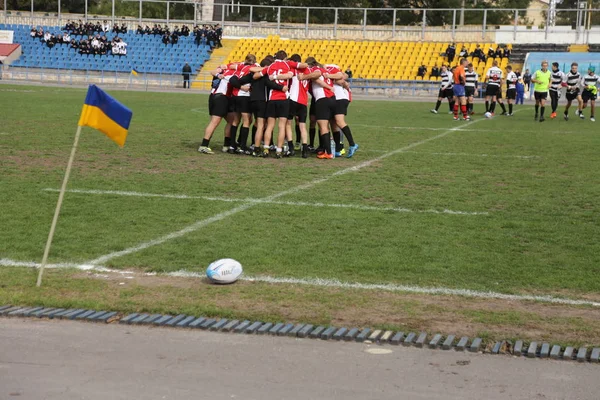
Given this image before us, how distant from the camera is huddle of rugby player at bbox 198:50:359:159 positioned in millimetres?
14586

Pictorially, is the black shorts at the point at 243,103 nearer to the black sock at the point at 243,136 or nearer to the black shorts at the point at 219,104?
the black shorts at the point at 219,104

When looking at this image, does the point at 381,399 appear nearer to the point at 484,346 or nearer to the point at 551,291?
the point at 484,346

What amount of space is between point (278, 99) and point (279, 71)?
50cm

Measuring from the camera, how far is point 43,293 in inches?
248

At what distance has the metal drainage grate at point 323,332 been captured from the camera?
5184 millimetres

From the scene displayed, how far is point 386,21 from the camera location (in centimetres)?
5384

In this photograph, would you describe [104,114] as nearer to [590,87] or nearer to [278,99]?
[278,99]

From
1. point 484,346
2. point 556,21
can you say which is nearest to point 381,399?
point 484,346

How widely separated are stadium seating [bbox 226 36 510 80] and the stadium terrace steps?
429 mm

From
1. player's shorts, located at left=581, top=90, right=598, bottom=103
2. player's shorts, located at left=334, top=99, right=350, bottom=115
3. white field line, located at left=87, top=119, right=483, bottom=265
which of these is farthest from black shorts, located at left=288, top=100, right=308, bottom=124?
player's shorts, located at left=581, top=90, right=598, bottom=103

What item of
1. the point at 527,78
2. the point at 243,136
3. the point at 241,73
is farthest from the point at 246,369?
the point at 527,78

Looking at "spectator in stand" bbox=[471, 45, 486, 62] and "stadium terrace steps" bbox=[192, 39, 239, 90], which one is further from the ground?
"spectator in stand" bbox=[471, 45, 486, 62]

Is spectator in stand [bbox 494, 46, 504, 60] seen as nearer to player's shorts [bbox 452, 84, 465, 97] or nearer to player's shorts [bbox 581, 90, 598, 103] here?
player's shorts [bbox 581, 90, 598, 103]

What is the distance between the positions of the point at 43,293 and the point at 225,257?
1.73m
